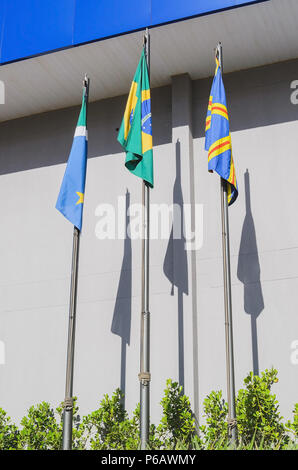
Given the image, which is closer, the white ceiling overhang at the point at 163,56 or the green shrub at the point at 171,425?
the green shrub at the point at 171,425

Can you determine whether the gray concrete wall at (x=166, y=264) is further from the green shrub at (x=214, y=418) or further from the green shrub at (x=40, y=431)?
the green shrub at (x=40, y=431)

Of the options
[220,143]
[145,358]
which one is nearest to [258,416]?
[145,358]

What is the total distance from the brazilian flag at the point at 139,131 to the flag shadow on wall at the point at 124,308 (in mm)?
2073

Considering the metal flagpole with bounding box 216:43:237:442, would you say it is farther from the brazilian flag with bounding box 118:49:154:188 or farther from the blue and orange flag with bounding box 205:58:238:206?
the brazilian flag with bounding box 118:49:154:188

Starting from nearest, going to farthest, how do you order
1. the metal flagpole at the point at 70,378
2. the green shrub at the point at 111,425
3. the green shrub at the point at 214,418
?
the metal flagpole at the point at 70,378 → the green shrub at the point at 214,418 → the green shrub at the point at 111,425

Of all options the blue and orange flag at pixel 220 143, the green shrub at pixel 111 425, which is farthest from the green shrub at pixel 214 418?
the blue and orange flag at pixel 220 143

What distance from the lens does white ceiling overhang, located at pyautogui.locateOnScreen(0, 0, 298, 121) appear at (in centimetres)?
842

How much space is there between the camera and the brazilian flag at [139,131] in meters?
7.40

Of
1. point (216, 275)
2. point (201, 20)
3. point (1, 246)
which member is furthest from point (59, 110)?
point (216, 275)

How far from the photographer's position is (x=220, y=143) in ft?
24.6

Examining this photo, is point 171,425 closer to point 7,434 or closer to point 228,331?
point 228,331

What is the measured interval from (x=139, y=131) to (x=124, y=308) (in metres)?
2.78

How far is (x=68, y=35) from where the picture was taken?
8.93 m

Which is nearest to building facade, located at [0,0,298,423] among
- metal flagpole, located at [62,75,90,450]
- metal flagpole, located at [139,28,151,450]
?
metal flagpole, located at [139,28,151,450]
